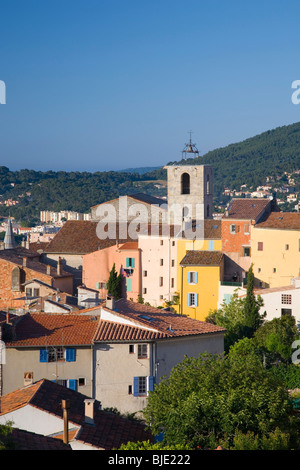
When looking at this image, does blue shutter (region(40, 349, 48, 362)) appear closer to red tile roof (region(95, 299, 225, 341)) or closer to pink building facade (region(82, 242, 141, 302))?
red tile roof (region(95, 299, 225, 341))

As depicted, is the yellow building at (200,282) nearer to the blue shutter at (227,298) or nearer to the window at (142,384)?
the blue shutter at (227,298)

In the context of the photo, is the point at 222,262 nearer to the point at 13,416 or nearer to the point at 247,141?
the point at 13,416

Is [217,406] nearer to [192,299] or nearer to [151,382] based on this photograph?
[151,382]

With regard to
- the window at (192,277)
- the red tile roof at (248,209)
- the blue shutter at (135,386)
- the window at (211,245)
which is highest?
the red tile roof at (248,209)

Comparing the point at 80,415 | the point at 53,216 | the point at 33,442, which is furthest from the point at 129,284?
the point at 53,216

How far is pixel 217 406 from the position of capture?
73.3 feet

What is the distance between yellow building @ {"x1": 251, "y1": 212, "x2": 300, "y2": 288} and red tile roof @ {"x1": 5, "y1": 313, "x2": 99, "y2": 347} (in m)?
14.0

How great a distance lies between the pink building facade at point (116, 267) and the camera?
47.0 m

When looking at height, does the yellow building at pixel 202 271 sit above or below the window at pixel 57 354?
above

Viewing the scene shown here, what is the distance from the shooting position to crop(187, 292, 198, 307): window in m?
43.6

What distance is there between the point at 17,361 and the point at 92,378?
228cm

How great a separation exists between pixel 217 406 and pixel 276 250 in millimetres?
21565

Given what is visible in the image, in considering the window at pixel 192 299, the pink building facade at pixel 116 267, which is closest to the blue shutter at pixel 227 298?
the window at pixel 192 299

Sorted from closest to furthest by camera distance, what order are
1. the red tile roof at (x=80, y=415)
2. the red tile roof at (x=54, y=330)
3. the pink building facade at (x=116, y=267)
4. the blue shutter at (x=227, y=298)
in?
the red tile roof at (x=80, y=415) < the red tile roof at (x=54, y=330) < the blue shutter at (x=227, y=298) < the pink building facade at (x=116, y=267)
